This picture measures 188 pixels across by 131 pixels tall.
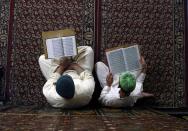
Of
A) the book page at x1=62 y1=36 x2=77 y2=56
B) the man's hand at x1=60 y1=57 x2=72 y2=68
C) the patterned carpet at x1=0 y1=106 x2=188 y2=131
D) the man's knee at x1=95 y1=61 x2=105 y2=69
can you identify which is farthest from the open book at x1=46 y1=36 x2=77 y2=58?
the patterned carpet at x1=0 y1=106 x2=188 y2=131

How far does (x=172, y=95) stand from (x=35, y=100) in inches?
42.8

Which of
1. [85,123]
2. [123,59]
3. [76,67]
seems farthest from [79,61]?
[85,123]

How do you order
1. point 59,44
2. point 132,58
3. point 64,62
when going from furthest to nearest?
1. point 132,58
2. point 64,62
3. point 59,44

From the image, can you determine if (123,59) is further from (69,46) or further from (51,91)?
(51,91)

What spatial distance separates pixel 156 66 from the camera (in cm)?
316

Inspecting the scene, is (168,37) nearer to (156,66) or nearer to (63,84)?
(156,66)

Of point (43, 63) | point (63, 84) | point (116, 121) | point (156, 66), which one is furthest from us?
point (156, 66)

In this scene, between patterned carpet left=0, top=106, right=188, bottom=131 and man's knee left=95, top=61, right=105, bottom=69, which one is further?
man's knee left=95, top=61, right=105, bottom=69

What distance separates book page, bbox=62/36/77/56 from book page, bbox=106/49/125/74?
0.33 m

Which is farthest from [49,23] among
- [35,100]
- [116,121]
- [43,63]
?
[116,121]

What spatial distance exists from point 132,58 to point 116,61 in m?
0.12

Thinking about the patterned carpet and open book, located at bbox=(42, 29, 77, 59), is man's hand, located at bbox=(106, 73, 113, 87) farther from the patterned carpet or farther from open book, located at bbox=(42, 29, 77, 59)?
the patterned carpet

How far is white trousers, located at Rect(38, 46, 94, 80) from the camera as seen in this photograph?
2922 millimetres

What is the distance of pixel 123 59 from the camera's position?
2.96m
